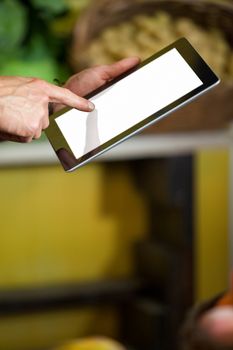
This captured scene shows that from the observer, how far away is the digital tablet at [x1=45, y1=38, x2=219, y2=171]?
24.8 inches

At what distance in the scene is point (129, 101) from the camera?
65 centimetres

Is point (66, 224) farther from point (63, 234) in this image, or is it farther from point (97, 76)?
point (97, 76)

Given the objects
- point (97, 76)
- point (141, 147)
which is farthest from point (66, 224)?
point (97, 76)

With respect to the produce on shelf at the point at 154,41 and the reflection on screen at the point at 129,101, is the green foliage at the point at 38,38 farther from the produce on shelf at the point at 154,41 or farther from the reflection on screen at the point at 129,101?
the reflection on screen at the point at 129,101

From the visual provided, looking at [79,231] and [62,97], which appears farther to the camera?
[79,231]

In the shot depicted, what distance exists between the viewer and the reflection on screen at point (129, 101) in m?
0.64

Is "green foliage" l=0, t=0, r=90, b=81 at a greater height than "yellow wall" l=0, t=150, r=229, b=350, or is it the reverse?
"green foliage" l=0, t=0, r=90, b=81

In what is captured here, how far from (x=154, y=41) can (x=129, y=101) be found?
0.83 metres

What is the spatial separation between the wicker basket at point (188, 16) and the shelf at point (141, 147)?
0.12ft

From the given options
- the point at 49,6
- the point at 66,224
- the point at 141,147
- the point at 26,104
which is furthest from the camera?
the point at 66,224

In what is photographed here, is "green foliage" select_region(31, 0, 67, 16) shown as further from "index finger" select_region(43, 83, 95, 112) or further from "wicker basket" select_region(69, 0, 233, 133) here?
"index finger" select_region(43, 83, 95, 112)

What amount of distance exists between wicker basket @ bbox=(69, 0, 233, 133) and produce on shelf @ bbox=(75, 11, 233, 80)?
12 mm

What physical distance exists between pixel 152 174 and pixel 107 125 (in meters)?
1.09

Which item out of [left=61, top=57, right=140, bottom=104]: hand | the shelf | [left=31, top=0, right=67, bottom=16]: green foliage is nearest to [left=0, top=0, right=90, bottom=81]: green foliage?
[left=31, top=0, right=67, bottom=16]: green foliage
